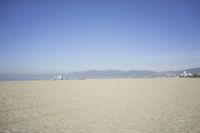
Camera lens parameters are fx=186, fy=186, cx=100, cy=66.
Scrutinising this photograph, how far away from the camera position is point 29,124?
22.5ft

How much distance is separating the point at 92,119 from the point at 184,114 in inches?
163

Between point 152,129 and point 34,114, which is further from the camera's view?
point 34,114

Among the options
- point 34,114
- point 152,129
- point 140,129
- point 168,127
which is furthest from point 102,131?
point 34,114

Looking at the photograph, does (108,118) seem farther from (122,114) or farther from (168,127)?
(168,127)

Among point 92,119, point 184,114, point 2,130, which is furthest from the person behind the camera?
point 184,114

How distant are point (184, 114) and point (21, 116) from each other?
7.16 meters

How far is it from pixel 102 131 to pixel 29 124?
2796mm

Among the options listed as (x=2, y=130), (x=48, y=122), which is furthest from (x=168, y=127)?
(x=2, y=130)

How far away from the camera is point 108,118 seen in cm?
779

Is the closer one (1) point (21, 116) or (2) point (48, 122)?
(2) point (48, 122)

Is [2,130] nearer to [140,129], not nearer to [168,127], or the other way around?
[140,129]

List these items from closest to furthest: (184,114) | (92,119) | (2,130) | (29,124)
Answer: (2,130) < (29,124) < (92,119) < (184,114)

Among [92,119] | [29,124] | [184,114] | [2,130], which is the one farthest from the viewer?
[184,114]

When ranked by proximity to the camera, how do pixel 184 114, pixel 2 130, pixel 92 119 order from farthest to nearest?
pixel 184 114, pixel 92 119, pixel 2 130
